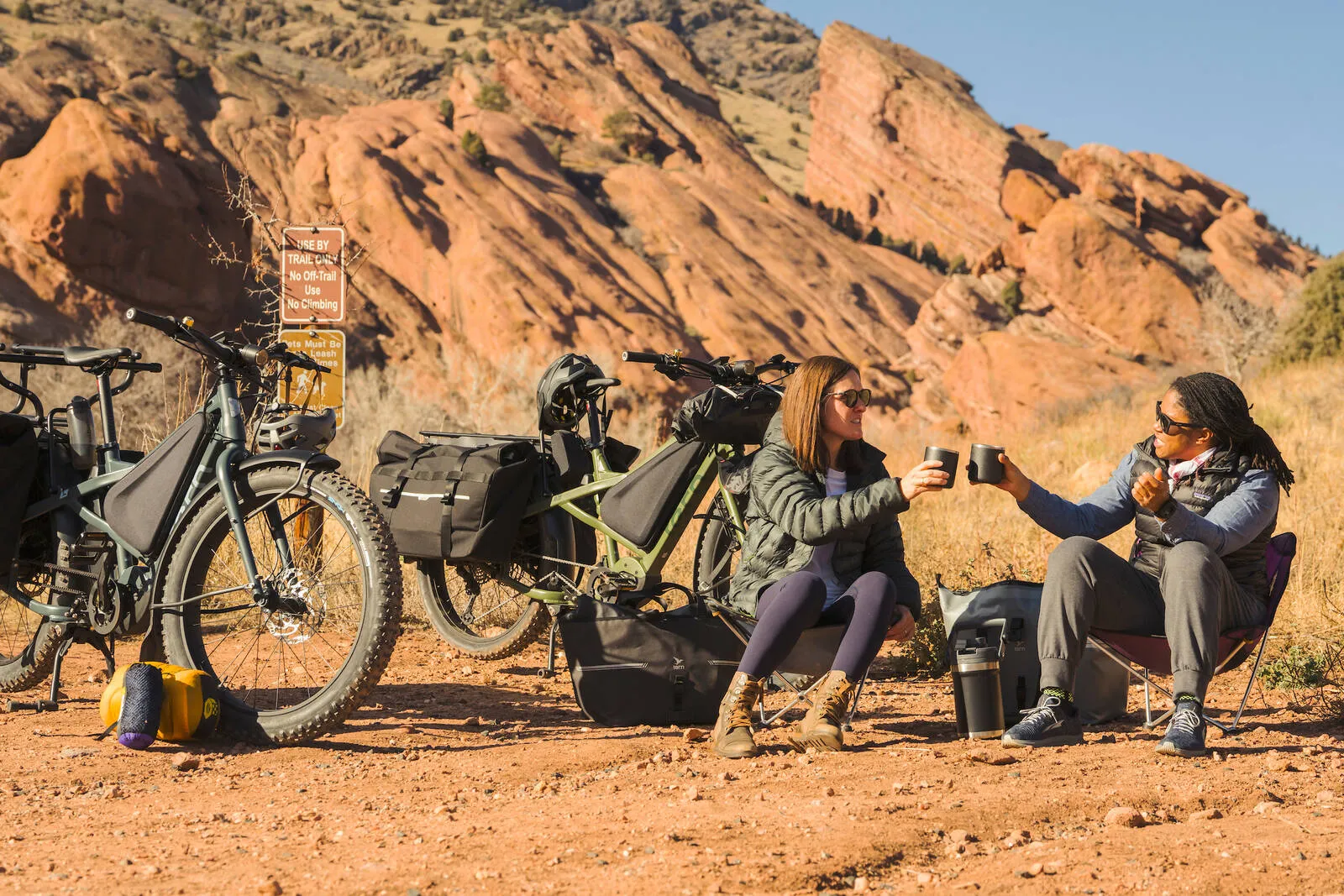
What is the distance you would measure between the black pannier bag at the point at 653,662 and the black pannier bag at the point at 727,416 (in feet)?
2.83

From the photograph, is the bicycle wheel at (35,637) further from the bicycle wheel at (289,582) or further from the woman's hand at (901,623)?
the woman's hand at (901,623)

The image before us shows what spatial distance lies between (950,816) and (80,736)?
2953 mm

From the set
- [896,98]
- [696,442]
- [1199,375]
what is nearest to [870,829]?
[1199,375]

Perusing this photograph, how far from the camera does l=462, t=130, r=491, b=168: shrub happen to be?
3381 centimetres

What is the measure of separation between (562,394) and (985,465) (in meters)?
2.40

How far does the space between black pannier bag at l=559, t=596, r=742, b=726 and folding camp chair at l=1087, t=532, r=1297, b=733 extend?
1.25 m

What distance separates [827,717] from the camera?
3.94 meters

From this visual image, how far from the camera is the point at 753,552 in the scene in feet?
14.2

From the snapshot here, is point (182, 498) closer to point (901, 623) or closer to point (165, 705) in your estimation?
point (165, 705)

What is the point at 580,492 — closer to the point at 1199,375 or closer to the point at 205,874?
the point at 1199,375

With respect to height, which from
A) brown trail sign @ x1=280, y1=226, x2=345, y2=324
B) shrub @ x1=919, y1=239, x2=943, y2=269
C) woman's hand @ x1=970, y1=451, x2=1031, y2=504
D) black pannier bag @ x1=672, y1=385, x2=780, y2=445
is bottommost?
woman's hand @ x1=970, y1=451, x2=1031, y2=504

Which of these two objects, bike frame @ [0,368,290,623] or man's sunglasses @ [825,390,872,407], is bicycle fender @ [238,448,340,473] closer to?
bike frame @ [0,368,290,623]

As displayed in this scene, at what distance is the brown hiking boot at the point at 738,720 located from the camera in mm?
3871

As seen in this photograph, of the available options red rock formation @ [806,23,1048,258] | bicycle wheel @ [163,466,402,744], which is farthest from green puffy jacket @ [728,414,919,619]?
red rock formation @ [806,23,1048,258]
